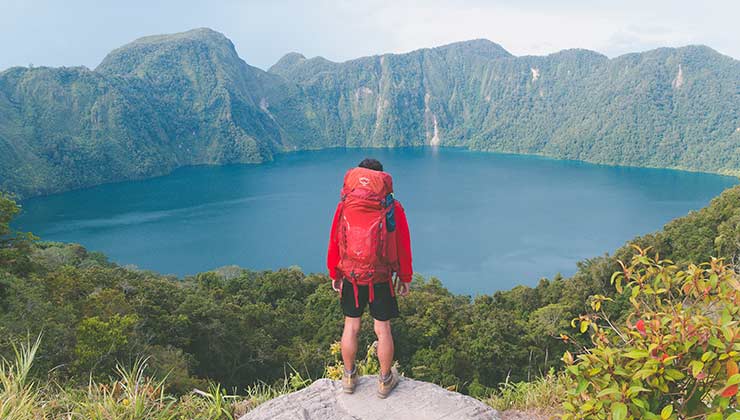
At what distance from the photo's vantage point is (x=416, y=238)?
206 feet

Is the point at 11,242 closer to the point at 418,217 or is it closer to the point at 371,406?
the point at 371,406

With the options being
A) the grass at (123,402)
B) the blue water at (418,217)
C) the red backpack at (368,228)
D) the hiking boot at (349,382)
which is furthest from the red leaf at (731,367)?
the blue water at (418,217)

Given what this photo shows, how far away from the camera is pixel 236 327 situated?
17.7 meters

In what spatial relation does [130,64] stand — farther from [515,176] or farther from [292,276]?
[292,276]

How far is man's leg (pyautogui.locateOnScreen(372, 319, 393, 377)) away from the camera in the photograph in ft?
14.2

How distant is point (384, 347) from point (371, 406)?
0.51 metres

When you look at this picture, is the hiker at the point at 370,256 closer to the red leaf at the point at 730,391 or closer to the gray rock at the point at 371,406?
the gray rock at the point at 371,406

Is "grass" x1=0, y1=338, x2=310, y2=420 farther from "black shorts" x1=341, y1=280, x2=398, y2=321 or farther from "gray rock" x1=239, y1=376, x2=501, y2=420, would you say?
"black shorts" x1=341, y1=280, x2=398, y2=321

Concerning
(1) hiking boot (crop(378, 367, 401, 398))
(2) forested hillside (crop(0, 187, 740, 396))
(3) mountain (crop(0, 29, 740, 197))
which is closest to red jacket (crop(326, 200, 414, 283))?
(1) hiking boot (crop(378, 367, 401, 398))

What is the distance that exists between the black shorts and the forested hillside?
414 centimetres

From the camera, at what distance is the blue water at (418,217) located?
54.3 metres

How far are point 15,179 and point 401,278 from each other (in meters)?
114

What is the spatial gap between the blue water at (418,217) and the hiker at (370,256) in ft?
139

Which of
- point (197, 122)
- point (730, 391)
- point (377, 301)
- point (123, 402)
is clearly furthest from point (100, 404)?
point (197, 122)
